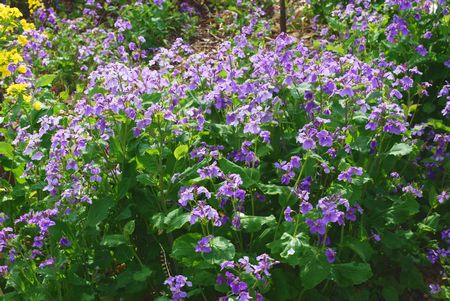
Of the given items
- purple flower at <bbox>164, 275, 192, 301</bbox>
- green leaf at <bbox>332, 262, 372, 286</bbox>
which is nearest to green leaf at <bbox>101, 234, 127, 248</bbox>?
purple flower at <bbox>164, 275, 192, 301</bbox>

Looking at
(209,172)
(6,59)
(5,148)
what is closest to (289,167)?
(209,172)

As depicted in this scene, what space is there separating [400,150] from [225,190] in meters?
0.94

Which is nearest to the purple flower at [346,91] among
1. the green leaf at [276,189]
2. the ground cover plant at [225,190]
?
the ground cover plant at [225,190]

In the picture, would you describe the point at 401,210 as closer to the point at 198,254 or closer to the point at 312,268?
the point at 312,268

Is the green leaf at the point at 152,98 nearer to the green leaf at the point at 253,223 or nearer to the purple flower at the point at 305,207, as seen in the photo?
the green leaf at the point at 253,223

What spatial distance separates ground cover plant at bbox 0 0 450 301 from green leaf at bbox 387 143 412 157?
3 centimetres

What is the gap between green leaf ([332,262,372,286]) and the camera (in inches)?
106

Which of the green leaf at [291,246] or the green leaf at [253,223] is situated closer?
the green leaf at [291,246]

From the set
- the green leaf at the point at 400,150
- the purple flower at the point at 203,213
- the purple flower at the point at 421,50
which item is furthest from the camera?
the purple flower at the point at 421,50

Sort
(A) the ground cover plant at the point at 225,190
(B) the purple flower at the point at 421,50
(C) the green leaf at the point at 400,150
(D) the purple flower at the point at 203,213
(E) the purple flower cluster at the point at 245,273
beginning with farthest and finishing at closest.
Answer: (B) the purple flower at the point at 421,50 → (C) the green leaf at the point at 400,150 → (A) the ground cover plant at the point at 225,190 → (D) the purple flower at the point at 203,213 → (E) the purple flower cluster at the point at 245,273

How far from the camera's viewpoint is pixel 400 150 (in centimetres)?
299

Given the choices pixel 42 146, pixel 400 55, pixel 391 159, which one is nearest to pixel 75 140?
pixel 42 146

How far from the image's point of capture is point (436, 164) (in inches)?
141

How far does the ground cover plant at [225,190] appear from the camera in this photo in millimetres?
2662
